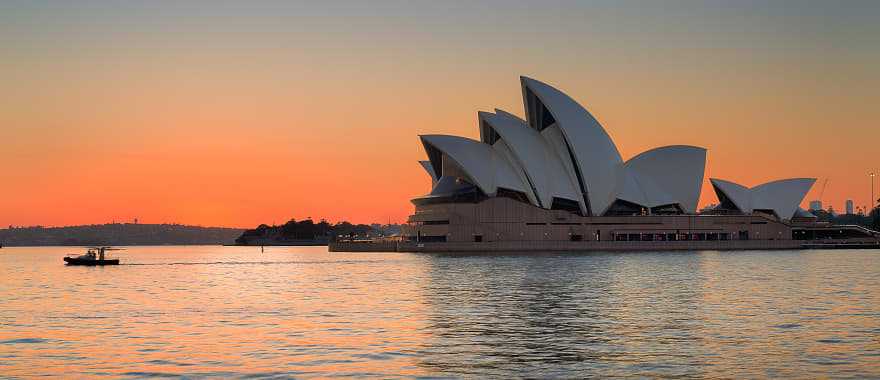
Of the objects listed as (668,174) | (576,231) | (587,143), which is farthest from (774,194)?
(587,143)

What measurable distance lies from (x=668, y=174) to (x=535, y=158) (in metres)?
25.5

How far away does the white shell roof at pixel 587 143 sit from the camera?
384 ft

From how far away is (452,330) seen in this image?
31547 mm

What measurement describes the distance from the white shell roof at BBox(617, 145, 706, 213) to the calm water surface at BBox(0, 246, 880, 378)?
81.2m

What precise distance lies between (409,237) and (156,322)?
111818 mm

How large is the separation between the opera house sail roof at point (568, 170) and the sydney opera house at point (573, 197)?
0.50 ft

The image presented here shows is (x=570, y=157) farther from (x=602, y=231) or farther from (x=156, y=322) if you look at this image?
(x=156, y=322)

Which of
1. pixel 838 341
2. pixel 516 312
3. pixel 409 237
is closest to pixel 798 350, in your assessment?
pixel 838 341

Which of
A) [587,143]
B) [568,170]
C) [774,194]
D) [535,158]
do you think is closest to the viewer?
[587,143]

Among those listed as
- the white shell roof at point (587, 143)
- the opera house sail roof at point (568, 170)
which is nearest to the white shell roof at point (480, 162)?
the opera house sail roof at point (568, 170)

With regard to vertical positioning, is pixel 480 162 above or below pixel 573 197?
above

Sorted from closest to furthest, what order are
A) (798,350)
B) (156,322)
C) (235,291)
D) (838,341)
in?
1. (798,350)
2. (838,341)
3. (156,322)
4. (235,291)

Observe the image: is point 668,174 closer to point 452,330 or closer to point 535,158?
point 535,158

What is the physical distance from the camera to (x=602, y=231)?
452 ft
